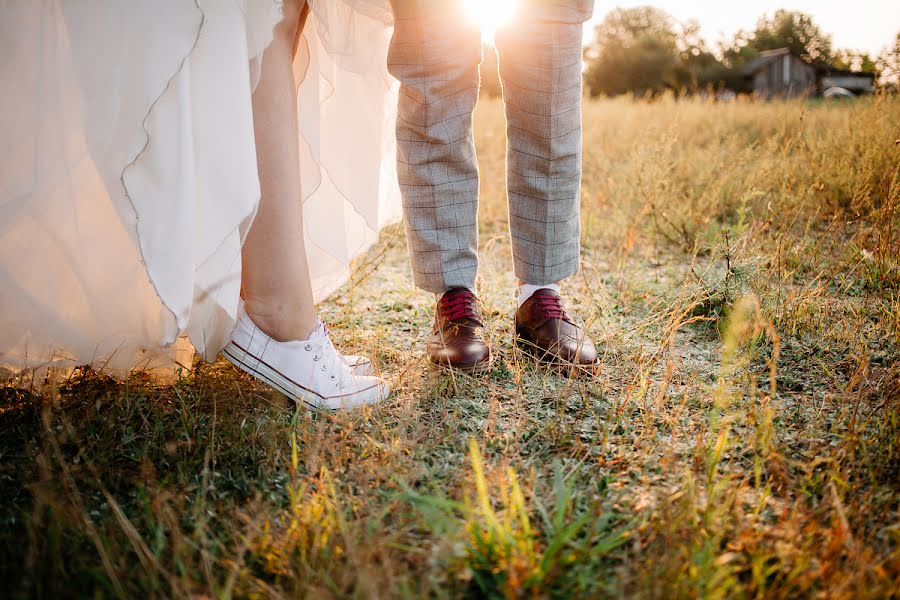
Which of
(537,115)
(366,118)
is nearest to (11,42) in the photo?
(366,118)

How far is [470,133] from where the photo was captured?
1467 millimetres

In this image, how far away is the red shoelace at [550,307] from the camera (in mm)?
1534

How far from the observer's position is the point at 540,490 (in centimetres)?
101

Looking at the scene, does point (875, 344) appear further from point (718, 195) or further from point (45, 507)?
point (45, 507)

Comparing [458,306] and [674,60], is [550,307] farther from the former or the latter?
[674,60]

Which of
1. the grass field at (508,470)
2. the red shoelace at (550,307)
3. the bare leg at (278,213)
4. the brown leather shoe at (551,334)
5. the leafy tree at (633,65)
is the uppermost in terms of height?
the leafy tree at (633,65)

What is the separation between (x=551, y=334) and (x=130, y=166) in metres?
1.05

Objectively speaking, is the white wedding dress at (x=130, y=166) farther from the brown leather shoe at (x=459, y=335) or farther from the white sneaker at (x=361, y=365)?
the brown leather shoe at (x=459, y=335)

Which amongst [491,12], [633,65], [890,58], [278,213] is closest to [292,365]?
[278,213]

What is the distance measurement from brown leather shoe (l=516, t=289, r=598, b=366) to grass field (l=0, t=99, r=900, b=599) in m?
0.06

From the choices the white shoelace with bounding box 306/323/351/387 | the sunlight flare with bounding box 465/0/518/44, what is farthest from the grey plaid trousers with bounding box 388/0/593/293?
the white shoelace with bounding box 306/323/351/387

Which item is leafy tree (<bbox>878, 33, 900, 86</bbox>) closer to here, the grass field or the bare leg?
the grass field

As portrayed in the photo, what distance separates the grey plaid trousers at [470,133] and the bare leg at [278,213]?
12.1 inches

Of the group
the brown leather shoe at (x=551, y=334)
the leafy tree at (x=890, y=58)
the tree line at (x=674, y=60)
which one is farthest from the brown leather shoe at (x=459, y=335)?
the tree line at (x=674, y=60)
